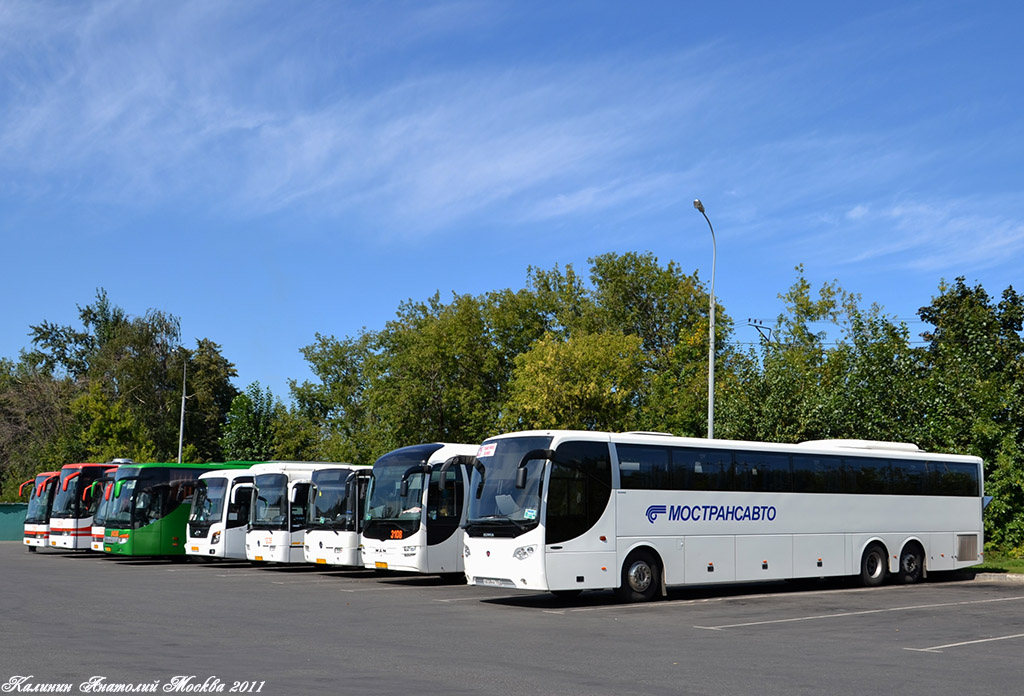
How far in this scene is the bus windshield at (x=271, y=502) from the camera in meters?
28.6

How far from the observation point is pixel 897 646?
13.5m

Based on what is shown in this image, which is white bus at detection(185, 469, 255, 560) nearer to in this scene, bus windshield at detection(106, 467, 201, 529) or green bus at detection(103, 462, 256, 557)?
green bus at detection(103, 462, 256, 557)

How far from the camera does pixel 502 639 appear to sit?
1371 cm

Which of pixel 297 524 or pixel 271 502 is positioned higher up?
pixel 271 502

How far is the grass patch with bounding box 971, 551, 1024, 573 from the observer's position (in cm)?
2700

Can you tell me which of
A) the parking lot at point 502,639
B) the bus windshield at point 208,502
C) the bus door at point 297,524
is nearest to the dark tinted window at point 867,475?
the parking lot at point 502,639

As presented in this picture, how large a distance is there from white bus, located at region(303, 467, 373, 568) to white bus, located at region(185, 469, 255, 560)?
3.72 m

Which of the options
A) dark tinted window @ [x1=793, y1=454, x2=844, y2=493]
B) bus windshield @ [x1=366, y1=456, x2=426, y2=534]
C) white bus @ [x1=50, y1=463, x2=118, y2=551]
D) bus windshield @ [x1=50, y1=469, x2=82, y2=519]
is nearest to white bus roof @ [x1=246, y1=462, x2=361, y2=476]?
bus windshield @ [x1=366, y1=456, x2=426, y2=534]

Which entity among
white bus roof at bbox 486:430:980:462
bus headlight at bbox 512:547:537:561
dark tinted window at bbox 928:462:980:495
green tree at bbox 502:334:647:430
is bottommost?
bus headlight at bbox 512:547:537:561

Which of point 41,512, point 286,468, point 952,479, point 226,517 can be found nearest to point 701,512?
point 952,479

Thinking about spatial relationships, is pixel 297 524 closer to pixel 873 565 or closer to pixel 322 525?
pixel 322 525

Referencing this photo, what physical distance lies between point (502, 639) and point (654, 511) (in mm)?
6551

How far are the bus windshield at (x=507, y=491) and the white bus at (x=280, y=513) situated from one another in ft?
29.1

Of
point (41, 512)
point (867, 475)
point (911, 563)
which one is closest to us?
point (867, 475)
